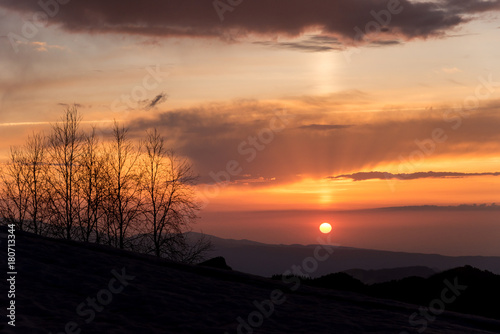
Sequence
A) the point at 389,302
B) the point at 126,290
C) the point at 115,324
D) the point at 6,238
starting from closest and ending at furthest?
the point at 115,324 → the point at 126,290 → the point at 6,238 → the point at 389,302

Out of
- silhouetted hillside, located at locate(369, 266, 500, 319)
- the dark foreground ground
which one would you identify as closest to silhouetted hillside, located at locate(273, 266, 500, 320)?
silhouetted hillside, located at locate(369, 266, 500, 319)

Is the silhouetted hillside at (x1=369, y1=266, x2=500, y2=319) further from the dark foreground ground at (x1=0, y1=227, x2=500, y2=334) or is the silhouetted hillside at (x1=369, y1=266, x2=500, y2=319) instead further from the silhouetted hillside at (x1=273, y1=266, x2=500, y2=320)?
the dark foreground ground at (x1=0, y1=227, x2=500, y2=334)

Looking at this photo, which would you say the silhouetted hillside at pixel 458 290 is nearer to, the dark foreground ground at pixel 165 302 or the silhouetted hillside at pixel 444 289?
the silhouetted hillside at pixel 444 289

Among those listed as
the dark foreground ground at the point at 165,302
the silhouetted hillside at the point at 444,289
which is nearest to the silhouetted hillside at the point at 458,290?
the silhouetted hillside at the point at 444,289

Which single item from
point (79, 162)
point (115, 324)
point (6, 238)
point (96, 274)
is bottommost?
point (115, 324)

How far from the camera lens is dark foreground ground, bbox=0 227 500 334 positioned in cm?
1194

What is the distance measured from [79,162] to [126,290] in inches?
1326

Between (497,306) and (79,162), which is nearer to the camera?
(497,306)

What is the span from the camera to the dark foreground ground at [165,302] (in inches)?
470

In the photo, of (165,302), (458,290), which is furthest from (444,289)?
(165,302)

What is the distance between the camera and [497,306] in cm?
2523

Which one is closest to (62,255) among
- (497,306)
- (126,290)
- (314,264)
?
(126,290)

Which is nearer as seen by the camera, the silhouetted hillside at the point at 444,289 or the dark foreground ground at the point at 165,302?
the dark foreground ground at the point at 165,302

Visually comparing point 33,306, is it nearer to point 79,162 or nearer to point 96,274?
point 96,274
